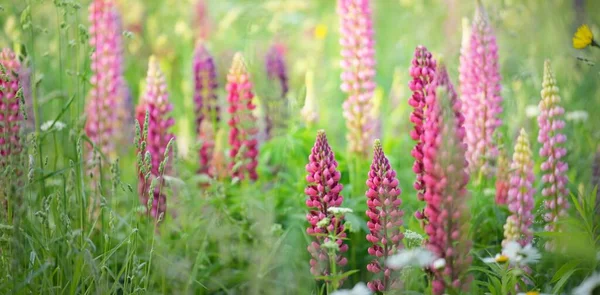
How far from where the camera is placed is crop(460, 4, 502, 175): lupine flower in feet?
12.3

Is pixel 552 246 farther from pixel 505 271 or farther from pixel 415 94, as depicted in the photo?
pixel 415 94

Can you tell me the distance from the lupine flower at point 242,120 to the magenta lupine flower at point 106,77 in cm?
80

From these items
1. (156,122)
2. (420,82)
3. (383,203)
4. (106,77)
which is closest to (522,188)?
(420,82)

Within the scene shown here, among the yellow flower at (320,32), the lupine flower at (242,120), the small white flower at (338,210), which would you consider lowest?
the small white flower at (338,210)

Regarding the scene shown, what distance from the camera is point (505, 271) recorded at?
2.57m

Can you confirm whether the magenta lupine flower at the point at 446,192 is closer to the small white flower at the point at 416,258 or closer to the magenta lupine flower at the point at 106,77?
the small white flower at the point at 416,258

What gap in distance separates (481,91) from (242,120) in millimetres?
1341

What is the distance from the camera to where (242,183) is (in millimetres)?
4020

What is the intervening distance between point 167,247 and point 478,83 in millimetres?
1854

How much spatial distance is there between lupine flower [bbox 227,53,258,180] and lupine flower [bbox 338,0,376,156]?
22.6 inches

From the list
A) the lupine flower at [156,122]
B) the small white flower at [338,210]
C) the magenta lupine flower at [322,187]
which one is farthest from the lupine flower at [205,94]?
the small white flower at [338,210]

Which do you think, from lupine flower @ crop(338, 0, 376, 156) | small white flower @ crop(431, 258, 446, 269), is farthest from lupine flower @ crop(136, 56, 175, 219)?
small white flower @ crop(431, 258, 446, 269)

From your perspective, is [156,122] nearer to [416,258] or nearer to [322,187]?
[322,187]

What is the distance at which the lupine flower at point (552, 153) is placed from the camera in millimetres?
3027
